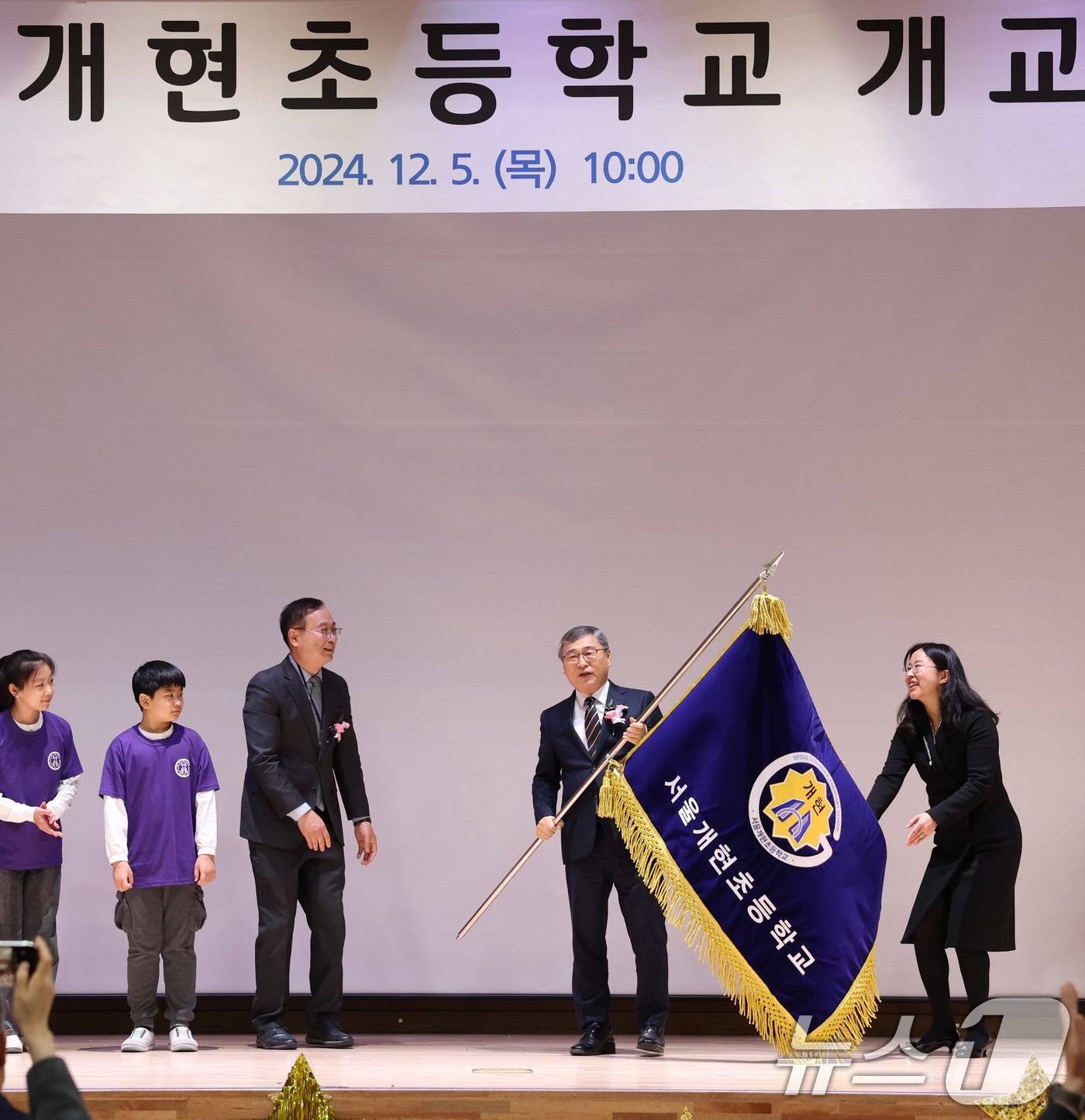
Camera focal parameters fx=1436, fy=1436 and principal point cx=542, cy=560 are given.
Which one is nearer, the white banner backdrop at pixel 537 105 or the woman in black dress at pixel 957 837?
the woman in black dress at pixel 957 837

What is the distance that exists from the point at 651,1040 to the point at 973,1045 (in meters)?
0.98

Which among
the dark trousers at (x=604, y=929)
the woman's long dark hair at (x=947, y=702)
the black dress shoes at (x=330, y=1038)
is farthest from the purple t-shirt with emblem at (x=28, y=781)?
the woman's long dark hair at (x=947, y=702)

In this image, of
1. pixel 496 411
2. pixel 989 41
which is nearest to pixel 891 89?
pixel 989 41

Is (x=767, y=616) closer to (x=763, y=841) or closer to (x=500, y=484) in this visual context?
(x=763, y=841)

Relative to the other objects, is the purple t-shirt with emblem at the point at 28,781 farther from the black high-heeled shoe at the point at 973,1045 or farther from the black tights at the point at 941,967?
the black high-heeled shoe at the point at 973,1045

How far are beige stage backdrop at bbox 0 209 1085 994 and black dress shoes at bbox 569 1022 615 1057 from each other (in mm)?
736

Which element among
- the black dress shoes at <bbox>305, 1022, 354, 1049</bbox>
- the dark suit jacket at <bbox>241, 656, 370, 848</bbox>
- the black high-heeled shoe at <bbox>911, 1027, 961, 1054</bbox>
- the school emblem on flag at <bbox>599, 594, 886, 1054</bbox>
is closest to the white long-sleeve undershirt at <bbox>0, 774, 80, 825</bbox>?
the dark suit jacket at <bbox>241, 656, 370, 848</bbox>

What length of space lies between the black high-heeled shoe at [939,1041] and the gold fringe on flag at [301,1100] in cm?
195

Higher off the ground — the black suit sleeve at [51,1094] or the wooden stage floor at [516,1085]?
the black suit sleeve at [51,1094]

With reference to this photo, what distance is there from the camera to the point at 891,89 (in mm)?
4746

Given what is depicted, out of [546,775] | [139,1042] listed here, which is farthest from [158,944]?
[546,775]

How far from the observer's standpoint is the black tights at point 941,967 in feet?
14.8

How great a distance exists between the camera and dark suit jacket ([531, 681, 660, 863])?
179 inches

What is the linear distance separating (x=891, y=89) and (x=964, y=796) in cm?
231
